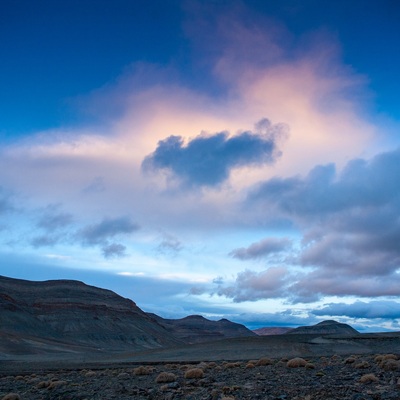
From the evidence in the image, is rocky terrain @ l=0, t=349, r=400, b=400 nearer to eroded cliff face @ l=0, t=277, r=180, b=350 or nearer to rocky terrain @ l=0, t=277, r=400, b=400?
rocky terrain @ l=0, t=277, r=400, b=400

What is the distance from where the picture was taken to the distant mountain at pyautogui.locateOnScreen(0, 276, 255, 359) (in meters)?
123

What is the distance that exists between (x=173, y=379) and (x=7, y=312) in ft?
397

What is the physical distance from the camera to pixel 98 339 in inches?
5207

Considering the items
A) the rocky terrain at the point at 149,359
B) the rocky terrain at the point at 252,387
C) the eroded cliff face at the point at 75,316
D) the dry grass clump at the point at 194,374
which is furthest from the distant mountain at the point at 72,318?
the dry grass clump at the point at 194,374

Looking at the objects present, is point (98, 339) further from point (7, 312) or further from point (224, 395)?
point (224, 395)

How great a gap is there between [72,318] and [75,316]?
1.50 metres

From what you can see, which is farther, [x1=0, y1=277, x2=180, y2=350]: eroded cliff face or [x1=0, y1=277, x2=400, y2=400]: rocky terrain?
[x1=0, y1=277, x2=180, y2=350]: eroded cliff face

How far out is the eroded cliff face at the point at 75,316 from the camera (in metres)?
128

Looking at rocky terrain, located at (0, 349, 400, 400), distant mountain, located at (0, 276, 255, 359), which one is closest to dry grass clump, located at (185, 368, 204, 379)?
rocky terrain, located at (0, 349, 400, 400)

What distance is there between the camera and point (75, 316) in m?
141

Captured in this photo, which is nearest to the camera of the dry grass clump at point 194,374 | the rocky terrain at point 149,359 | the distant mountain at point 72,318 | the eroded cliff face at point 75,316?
the rocky terrain at point 149,359

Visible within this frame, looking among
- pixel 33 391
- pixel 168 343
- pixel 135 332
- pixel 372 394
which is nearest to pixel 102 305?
pixel 135 332

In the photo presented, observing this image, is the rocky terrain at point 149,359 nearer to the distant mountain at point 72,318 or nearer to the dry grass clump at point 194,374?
the dry grass clump at point 194,374

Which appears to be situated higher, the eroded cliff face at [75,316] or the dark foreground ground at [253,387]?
the eroded cliff face at [75,316]
